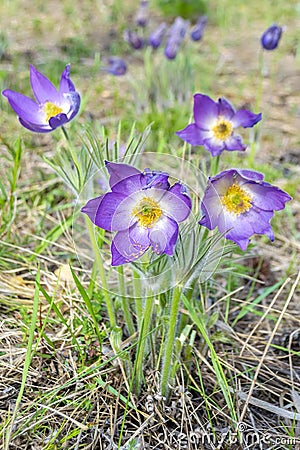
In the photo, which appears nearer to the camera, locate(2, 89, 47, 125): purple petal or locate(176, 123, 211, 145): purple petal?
locate(2, 89, 47, 125): purple petal

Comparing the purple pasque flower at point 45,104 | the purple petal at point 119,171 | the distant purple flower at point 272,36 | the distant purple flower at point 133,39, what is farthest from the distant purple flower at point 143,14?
the purple petal at point 119,171

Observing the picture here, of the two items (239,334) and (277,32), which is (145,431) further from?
(277,32)

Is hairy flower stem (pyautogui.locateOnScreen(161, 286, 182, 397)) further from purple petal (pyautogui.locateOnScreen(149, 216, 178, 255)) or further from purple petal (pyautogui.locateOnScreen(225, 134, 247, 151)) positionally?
purple petal (pyautogui.locateOnScreen(225, 134, 247, 151))

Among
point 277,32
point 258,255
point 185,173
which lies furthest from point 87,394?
point 277,32

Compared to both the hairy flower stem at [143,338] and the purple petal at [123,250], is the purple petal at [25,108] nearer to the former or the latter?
the purple petal at [123,250]

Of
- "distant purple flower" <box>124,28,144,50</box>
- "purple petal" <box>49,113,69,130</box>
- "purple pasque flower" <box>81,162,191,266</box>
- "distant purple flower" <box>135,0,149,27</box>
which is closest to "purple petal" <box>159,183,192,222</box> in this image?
"purple pasque flower" <box>81,162,191,266</box>

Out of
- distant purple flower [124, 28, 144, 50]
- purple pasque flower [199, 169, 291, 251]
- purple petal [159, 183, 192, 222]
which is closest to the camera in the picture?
purple petal [159, 183, 192, 222]
